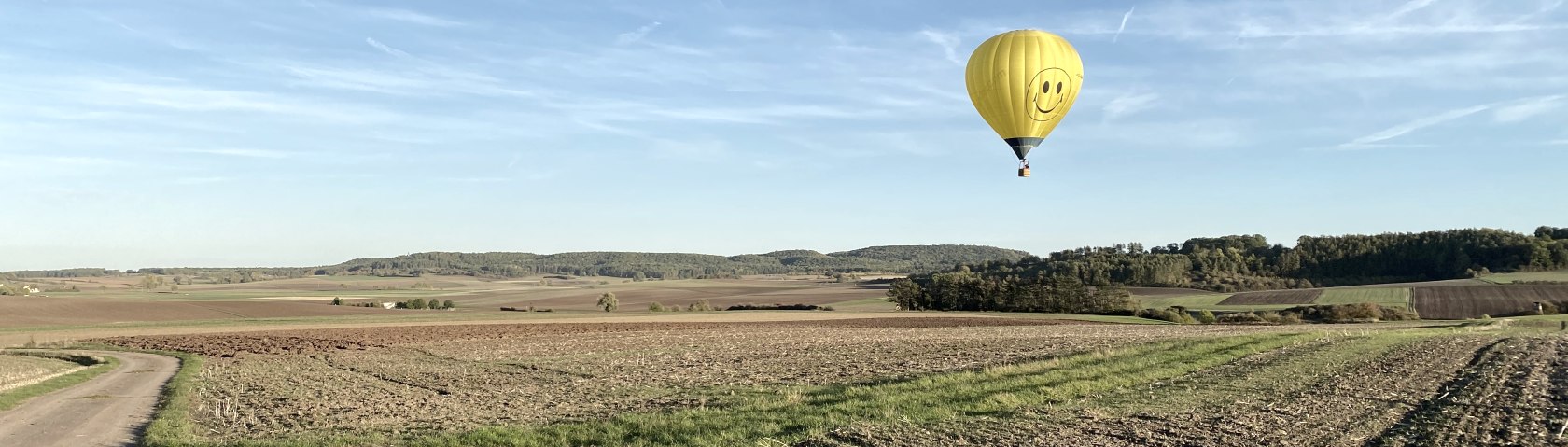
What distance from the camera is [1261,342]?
32031 millimetres

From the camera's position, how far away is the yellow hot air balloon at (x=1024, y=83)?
34062 millimetres

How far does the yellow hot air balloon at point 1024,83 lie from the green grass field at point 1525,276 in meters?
103

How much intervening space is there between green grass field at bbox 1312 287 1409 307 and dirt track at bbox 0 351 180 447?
309 feet

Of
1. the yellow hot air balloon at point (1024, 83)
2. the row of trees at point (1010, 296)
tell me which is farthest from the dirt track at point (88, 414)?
the row of trees at point (1010, 296)

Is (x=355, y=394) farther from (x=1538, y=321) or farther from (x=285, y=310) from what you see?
(x=285, y=310)

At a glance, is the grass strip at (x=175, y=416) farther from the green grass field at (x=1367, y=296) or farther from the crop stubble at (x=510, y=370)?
the green grass field at (x=1367, y=296)

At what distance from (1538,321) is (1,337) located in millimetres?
86842

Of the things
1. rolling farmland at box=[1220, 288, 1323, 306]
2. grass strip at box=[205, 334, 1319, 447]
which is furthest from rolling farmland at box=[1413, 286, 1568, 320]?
grass strip at box=[205, 334, 1319, 447]

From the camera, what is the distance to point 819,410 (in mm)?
16484

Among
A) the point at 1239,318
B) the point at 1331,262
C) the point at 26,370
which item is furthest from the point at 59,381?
the point at 1331,262

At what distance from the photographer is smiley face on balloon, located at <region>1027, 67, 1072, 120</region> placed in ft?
112

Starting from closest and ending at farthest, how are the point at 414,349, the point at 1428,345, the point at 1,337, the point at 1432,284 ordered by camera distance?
the point at 1428,345, the point at 414,349, the point at 1,337, the point at 1432,284

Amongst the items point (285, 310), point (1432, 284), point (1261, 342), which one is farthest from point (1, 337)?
point (1432, 284)

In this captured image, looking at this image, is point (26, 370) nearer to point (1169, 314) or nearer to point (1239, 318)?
point (1239, 318)
